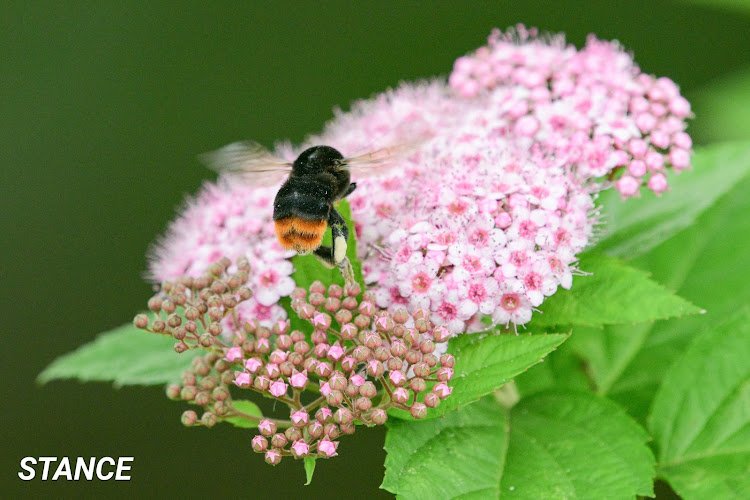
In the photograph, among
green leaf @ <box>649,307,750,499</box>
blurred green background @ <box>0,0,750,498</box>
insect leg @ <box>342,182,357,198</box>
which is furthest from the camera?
blurred green background @ <box>0,0,750,498</box>

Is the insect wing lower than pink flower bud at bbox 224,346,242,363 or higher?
higher

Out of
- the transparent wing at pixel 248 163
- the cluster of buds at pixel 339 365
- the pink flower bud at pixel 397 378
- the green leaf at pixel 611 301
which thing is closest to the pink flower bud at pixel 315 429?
the cluster of buds at pixel 339 365

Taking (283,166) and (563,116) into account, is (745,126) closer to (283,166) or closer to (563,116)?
(563,116)

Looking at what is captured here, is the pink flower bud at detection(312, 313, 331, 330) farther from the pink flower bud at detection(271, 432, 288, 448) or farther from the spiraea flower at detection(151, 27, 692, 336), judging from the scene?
the pink flower bud at detection(271, 432, 288, 448)

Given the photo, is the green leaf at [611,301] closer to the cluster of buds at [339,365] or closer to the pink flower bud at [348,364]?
the cluster of buds at [339,365]

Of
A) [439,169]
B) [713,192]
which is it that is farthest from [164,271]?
[713,192]

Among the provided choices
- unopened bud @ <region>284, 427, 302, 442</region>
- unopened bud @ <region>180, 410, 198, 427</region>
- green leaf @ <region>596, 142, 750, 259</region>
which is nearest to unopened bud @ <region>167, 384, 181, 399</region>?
unopened bud @ <region>180, 410, 198, 427</region>
